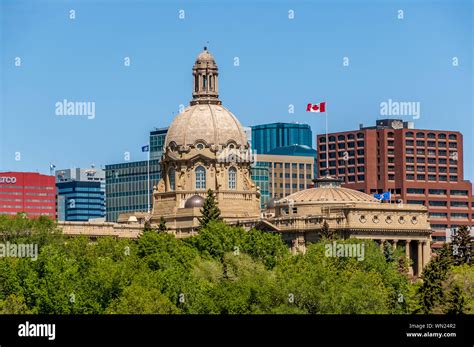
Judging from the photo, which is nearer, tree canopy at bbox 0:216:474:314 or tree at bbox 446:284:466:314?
tree at bbox 446:284:466:314

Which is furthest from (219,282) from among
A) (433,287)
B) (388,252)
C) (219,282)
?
(388,252)

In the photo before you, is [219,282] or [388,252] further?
[388,252]

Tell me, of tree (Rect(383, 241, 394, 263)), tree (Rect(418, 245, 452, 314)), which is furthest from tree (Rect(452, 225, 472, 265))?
tree (Rect(418, 245, 452, 314))

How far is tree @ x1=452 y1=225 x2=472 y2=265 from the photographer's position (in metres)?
180

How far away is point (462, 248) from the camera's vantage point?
18225 cm

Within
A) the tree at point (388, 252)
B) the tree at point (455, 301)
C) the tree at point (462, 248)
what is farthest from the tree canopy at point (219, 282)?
the tree at point (388, 252)

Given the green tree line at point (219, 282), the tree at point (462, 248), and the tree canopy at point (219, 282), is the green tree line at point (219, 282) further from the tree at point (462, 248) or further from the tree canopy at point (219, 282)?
the tree at point (462, 248)

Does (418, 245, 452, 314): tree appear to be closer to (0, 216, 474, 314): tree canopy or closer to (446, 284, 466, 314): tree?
(0, 216, 474, 314): tree canopy

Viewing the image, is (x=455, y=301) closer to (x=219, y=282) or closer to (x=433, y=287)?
(x=433, y=287)

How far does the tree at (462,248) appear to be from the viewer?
17950 centimetres

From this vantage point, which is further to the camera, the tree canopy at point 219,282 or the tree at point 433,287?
the tree at point 433,287
